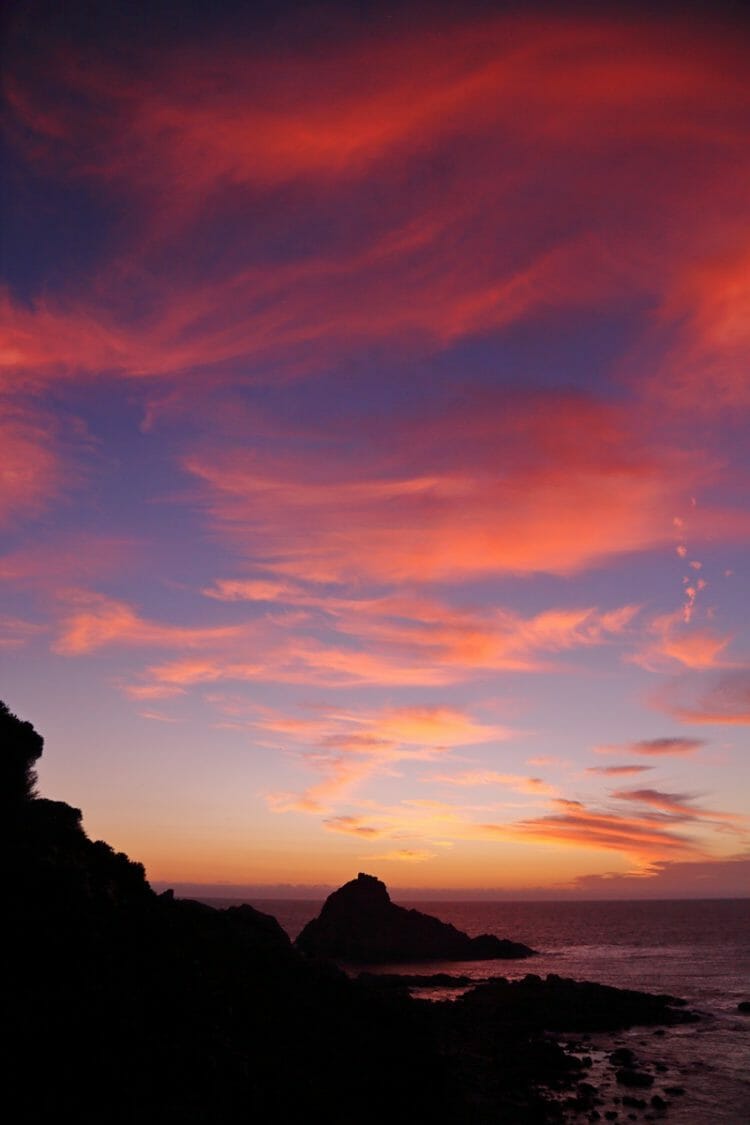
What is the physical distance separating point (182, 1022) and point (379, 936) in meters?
105

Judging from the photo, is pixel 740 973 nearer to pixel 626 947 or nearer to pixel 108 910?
→ pixel 626 947

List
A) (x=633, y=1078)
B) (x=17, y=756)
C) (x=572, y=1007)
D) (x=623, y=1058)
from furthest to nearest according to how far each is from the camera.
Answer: (x=572, y=1007), (x=623, y=1058), (x=633, y=1078), (x=17, y=756)

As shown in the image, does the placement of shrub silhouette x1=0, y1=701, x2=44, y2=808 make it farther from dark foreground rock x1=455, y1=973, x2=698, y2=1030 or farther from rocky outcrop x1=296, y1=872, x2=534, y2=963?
rocky outcrop x1=296, y1=872, x2=534, y2=963

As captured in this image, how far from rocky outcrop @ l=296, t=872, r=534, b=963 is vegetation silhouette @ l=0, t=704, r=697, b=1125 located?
244 ft

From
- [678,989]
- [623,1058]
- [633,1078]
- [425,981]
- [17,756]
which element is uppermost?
[17,756]

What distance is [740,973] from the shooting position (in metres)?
105

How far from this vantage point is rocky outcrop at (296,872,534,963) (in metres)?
122

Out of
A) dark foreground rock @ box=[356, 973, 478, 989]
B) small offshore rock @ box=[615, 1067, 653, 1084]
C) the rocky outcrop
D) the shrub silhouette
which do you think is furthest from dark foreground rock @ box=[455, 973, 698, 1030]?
the rocky outcrop

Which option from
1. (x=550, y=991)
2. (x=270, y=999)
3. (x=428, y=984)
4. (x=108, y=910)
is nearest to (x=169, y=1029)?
(x=108, y=910)

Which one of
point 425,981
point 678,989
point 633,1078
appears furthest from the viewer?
point 425,981

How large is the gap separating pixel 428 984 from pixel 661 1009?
2807 centimetres

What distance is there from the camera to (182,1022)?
30438 millimetres

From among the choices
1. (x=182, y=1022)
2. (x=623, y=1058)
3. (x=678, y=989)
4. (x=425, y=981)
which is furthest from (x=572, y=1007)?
(x=182, y=1022)

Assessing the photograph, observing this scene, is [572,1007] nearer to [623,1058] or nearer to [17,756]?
[623,1058]
